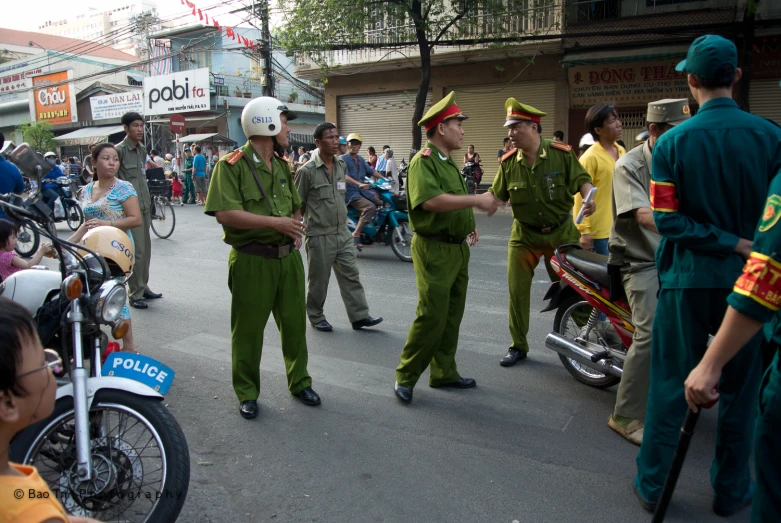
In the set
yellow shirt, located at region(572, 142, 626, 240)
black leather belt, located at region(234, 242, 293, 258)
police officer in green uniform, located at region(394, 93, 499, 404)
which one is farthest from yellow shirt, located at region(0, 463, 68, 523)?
yellow shirt, located at region(572, 142, 626, 240)

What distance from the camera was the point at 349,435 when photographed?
12.7 ft

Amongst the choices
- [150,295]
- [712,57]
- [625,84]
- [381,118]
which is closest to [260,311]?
[712,57]

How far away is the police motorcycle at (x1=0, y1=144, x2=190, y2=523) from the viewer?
8.39 feet

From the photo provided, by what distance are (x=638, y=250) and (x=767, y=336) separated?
163 centimetres

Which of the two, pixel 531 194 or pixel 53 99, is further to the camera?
pixel 53 99

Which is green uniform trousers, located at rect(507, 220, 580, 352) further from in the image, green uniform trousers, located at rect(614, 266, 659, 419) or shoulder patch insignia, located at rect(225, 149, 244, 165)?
shoulder patch insignia, located at rect(225, 149, 244, 165)

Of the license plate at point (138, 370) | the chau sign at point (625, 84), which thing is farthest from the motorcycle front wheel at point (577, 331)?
the chau sign at point (625, 84)

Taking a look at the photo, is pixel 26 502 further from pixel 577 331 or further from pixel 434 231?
pixel 577 331

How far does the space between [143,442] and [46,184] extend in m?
13.9

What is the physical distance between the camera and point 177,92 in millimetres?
31328

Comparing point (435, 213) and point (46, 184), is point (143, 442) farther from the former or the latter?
point (46, 184)

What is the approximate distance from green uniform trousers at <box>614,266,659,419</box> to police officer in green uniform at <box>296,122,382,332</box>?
295cm

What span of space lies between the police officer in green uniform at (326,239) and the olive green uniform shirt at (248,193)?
190cm

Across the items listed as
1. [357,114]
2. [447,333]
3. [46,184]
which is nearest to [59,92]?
[357,114]
